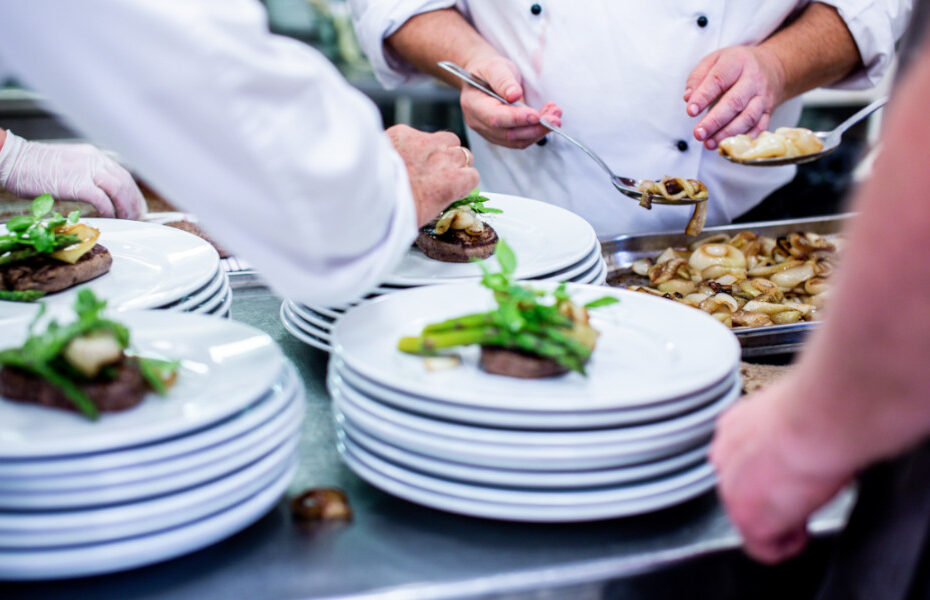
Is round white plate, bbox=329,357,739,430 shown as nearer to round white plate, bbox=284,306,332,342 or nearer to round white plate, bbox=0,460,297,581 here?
round white plate, bbox=0,460,297,581

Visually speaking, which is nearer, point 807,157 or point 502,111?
point 807,157

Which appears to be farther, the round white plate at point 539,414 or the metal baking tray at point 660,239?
the metal baking tray at point 660,239

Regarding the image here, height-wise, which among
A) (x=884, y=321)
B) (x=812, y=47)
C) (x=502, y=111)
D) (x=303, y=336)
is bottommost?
(x=303, y=336)

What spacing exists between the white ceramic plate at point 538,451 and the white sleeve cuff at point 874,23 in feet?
5.10

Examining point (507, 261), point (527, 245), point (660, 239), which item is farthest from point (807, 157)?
point (507, 261)

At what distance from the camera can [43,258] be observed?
4.25 ft

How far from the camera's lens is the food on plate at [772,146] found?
1570 mm

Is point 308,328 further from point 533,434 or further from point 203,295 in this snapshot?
point 533,434

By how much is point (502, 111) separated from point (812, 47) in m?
0.77

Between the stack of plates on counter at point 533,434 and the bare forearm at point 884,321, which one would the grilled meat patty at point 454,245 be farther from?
the bare forearm at point 884,321

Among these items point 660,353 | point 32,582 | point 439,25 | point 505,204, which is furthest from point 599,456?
point 439,25

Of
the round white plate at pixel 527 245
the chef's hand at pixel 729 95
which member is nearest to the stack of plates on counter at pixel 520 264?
the round white plate at pixel 527 245

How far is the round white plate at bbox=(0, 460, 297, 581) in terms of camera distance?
2.58 ft

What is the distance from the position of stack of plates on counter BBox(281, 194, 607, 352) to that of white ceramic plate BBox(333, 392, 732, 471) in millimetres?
298
